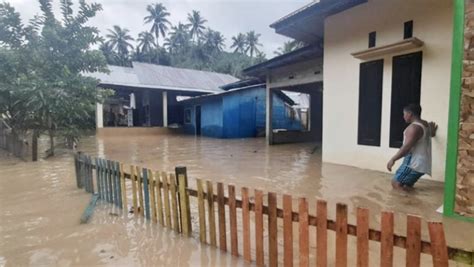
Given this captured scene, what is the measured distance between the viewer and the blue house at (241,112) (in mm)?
16672

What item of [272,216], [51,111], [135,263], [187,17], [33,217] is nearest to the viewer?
[272,216]

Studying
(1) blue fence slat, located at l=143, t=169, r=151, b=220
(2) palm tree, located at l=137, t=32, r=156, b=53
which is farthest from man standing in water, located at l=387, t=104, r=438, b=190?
(2) palm tree, located at l=137, t=32, r=156, b=53

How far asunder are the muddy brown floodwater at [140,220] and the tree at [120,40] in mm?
38446

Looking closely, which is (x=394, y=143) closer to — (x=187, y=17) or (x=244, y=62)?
(x=244, y=62)

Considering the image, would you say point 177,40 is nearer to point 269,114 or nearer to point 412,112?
point 269,114

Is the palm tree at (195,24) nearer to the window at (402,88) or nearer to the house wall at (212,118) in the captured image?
the house wall at (212,118)

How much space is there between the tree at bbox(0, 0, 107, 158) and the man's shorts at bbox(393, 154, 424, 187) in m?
8.31

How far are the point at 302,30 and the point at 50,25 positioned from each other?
7.40 meters

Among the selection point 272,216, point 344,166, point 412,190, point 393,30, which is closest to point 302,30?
point 393,30

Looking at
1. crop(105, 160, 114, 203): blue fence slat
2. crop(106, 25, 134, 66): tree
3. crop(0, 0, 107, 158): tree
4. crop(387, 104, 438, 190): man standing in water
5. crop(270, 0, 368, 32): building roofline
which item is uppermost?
crop(106, 25, 134, 66): tree

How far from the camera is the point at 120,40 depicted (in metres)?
42.1

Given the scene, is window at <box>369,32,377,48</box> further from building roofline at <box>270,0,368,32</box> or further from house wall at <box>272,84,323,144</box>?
house wall at <box>272,84,323,144</box>

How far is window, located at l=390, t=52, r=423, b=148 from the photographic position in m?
5.63

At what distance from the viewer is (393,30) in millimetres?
6047
